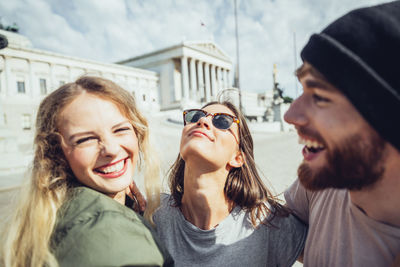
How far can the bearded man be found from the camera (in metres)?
1.16

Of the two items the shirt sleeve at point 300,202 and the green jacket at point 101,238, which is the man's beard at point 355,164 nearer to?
the shirt sleeve at point 300,202

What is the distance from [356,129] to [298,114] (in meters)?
0.31

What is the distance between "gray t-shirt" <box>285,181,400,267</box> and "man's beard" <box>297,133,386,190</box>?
0.26 m

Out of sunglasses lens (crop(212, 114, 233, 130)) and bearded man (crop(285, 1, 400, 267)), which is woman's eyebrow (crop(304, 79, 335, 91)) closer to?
bearded man (crop(285, 1, 400, 267))

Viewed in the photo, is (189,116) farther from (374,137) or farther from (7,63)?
(7,63)

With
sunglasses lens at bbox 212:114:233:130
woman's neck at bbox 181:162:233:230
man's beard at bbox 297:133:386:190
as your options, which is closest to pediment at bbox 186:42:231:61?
sunglasses lens at bbox 212:114:233:130

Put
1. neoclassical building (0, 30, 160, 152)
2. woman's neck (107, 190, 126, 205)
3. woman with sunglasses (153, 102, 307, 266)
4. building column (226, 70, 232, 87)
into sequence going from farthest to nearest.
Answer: building column (226, 70, 232, 87) < neoclassical building (0, 30, 160, 152) < woman's neck (107, 190, 126, 205) < woman with sunglasses (153, 102, 307, 266)

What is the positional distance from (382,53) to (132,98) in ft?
5.87

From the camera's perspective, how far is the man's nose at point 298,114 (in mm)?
1428

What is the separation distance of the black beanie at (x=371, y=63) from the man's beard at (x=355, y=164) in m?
0.09

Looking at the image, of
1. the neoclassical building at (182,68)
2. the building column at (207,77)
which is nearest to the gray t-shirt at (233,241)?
the neoclassical building at (182,68)

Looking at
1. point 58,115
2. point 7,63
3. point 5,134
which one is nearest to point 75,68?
point 7,63

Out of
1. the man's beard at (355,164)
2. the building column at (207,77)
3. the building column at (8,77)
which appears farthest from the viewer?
the building column at (207,77)

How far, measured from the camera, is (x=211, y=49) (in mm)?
56844
